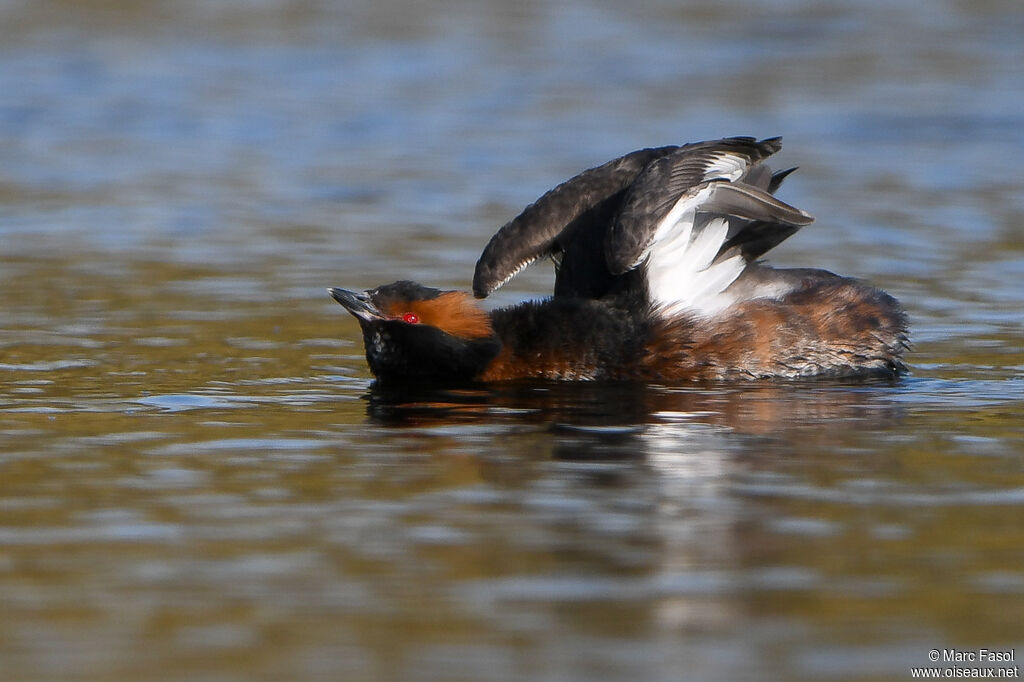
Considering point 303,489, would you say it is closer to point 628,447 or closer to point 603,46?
point 628,447

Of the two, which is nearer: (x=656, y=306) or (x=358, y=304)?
(x=358, y=304)

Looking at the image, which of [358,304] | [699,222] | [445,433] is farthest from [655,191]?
[445,433]

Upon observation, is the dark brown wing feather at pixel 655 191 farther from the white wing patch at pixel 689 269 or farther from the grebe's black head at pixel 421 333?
the grebe's black head at pixel 421 333

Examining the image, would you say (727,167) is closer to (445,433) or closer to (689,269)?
(689,269)

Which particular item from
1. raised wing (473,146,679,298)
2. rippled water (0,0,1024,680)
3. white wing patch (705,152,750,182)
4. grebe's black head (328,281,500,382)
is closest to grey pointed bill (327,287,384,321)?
grebe's black head (328,281,500,382)

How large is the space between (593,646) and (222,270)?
8381 mm

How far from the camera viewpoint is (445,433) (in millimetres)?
8117

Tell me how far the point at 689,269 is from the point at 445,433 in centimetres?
233

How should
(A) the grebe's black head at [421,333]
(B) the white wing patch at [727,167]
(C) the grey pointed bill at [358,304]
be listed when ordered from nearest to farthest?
(B) the white wing patch at [727,167] → (C) the grey pointed bill at [358,304] → (A) the grebe's black head at [421,333]

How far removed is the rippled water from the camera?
5238mm

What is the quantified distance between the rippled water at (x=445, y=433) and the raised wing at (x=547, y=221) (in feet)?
2.84

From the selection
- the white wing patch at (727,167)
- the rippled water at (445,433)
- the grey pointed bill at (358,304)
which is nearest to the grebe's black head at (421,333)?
the grey pointed bill at (358,304)

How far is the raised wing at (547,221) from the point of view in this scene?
32.6 feet

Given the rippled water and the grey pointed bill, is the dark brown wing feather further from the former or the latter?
the grey pointed bill
